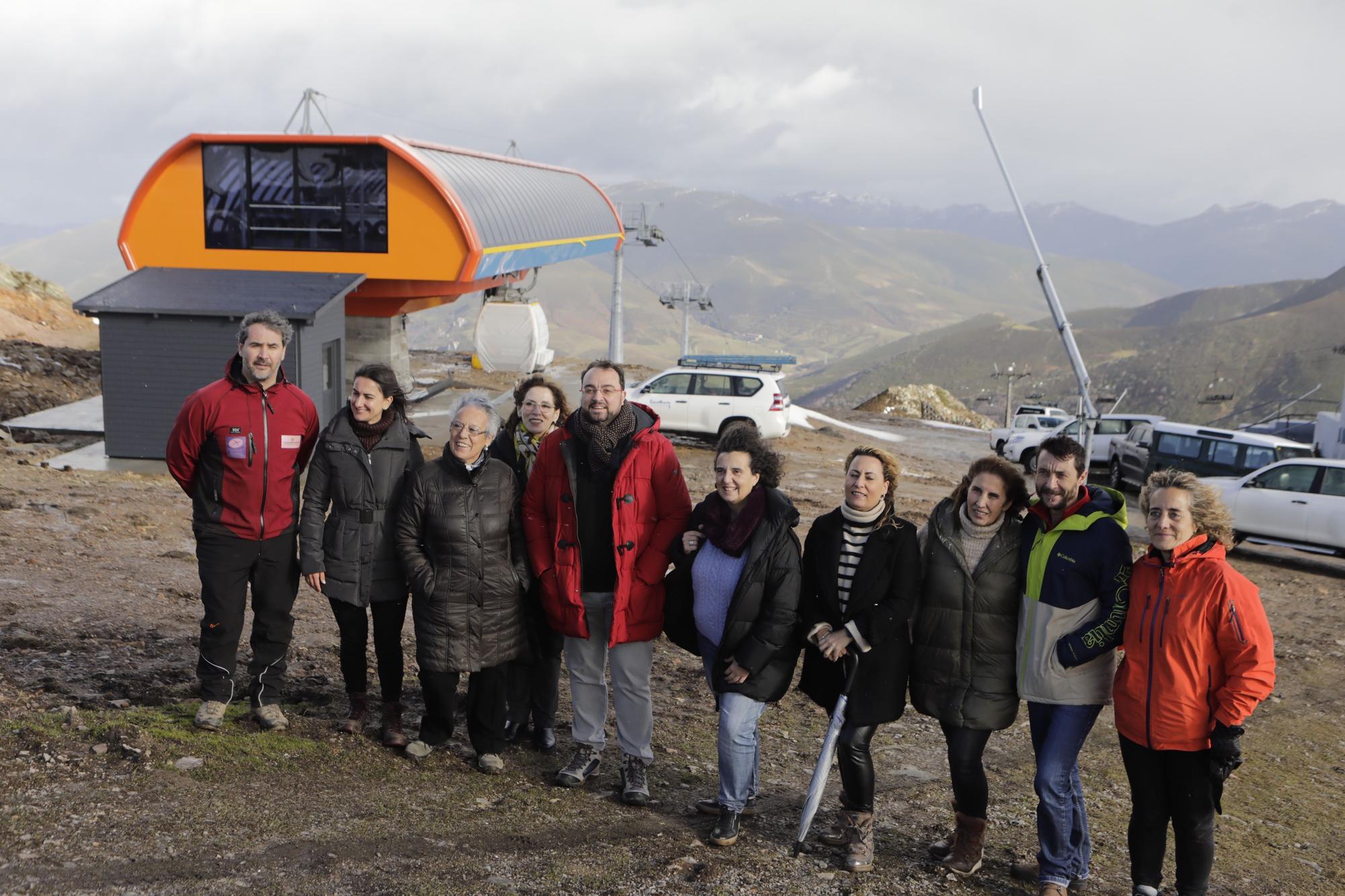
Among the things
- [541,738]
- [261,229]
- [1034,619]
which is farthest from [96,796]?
[261,229]

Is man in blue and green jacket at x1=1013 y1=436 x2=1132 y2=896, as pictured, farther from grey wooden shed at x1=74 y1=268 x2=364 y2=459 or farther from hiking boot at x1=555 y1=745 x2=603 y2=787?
grey wooden shed at x1=74 y1=268 x2=364 y2=459

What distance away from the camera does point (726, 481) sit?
4.33 meters

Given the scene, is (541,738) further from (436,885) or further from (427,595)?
(436,885)

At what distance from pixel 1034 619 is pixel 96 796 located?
3.81 metres

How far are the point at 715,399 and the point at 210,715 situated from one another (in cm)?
1491

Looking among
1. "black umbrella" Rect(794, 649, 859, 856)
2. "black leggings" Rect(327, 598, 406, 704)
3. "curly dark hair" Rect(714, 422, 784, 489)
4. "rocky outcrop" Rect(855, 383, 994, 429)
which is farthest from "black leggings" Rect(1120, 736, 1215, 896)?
"rocky outcrop" Rect(855, 383, 994, 429)

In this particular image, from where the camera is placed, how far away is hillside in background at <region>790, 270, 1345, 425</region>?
11488 centimetres

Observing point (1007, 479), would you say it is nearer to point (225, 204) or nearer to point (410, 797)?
point (410, 797)

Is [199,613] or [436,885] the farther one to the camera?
[199,613]

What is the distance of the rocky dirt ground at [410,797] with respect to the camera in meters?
4.02

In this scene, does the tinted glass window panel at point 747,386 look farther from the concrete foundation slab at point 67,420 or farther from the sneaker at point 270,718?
the sneaker at point 270,718

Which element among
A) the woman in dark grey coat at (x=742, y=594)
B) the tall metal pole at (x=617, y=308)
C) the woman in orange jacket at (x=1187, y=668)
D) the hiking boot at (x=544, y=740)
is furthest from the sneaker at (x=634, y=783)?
the tall metal pole at (x=617, y=308)

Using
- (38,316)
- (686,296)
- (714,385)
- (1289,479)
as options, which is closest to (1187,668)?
(1289,479)

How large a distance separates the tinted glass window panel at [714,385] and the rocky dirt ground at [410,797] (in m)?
11.9
